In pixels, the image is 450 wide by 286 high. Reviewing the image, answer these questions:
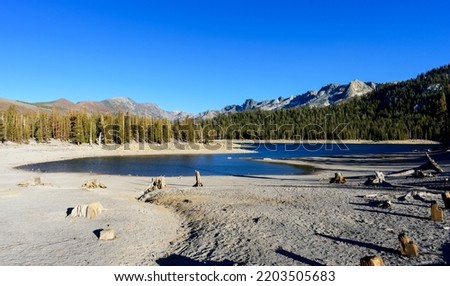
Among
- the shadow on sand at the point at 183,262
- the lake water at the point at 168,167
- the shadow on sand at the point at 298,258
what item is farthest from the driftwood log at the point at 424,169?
the shadow on sand at the point at 183,262

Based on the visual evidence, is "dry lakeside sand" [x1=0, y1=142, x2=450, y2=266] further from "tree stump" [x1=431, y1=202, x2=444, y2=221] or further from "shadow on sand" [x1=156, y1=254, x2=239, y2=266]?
"tree stump" [x1=431, y1=202, x2=444, y2=221]

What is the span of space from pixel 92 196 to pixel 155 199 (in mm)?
5213

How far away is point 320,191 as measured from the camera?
3014 cm

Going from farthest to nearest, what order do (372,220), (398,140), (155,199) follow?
(398,140)
(155,199)
(372,220)

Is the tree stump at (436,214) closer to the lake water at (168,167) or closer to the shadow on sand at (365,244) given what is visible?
the shadow on sand at (365,244)

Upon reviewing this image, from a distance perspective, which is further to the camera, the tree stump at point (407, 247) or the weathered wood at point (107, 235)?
the weathered wood at point (107, 235)

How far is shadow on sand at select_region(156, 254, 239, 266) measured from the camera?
46.2ft

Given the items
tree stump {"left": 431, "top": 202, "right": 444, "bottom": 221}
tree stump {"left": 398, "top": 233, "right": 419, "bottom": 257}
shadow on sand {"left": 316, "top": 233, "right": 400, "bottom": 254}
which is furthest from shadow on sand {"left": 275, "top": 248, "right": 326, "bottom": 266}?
tree stump {"left": 431, "top": 202, "right": 444, "bottom": 221}

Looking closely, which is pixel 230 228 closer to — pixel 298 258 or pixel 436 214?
pixel 298 258

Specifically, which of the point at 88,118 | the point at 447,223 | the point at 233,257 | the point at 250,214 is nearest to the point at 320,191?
the point at 250,214

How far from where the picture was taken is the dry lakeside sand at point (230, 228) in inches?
570

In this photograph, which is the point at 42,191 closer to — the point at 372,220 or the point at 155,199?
the point at 155,199

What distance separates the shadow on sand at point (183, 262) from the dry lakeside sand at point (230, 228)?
4 cm

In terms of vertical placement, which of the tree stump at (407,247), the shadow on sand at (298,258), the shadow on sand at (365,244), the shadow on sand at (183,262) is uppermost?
the tree stump at (407,247)
